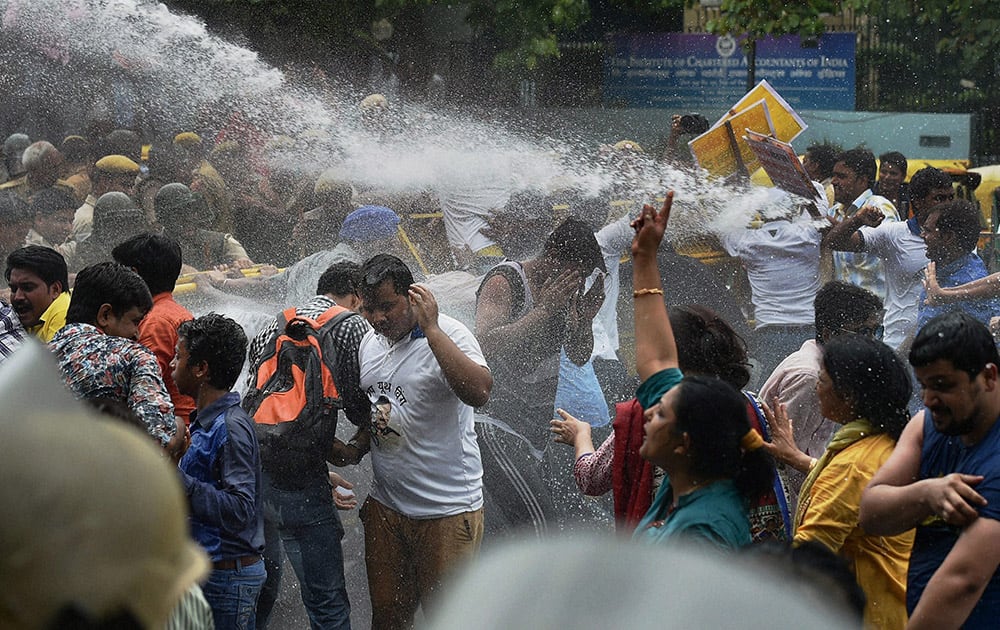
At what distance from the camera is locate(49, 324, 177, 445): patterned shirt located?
3473 mm

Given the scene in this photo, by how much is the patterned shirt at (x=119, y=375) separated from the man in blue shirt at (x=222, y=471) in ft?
0.50

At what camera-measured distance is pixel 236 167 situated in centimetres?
659

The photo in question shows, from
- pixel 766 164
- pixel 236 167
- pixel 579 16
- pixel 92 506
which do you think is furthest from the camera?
pixel 579 16

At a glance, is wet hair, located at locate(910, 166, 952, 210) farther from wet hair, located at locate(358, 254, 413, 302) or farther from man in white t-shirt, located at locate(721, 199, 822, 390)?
wet hair, located at locate(358, 254, 413, 302)

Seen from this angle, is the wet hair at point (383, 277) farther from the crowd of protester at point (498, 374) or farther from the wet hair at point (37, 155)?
the wet hair at point (37, 155)

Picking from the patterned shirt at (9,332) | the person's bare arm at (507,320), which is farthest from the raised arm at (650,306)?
the patterned shirt at (9,332)

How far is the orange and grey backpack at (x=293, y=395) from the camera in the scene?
14.0ft

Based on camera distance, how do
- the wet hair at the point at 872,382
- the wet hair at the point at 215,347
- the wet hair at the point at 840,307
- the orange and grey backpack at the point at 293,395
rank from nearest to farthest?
the wet hair at the point at 872,382 → the wet hair at the point at 215,347 → the orange and grey backpack at the point at 293,395 → the wet hair at the point at 840,307

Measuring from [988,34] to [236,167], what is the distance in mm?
7798

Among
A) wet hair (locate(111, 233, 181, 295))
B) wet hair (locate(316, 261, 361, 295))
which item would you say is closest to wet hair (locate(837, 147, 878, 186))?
wet hair (locate(316, 261, 361, 295))

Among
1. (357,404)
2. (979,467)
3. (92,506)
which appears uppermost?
(92,506)

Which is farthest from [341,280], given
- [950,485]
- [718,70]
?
[718,70]

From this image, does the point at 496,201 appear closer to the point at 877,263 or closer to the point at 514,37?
the point at 877,263

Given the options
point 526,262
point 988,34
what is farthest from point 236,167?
point 988,34
